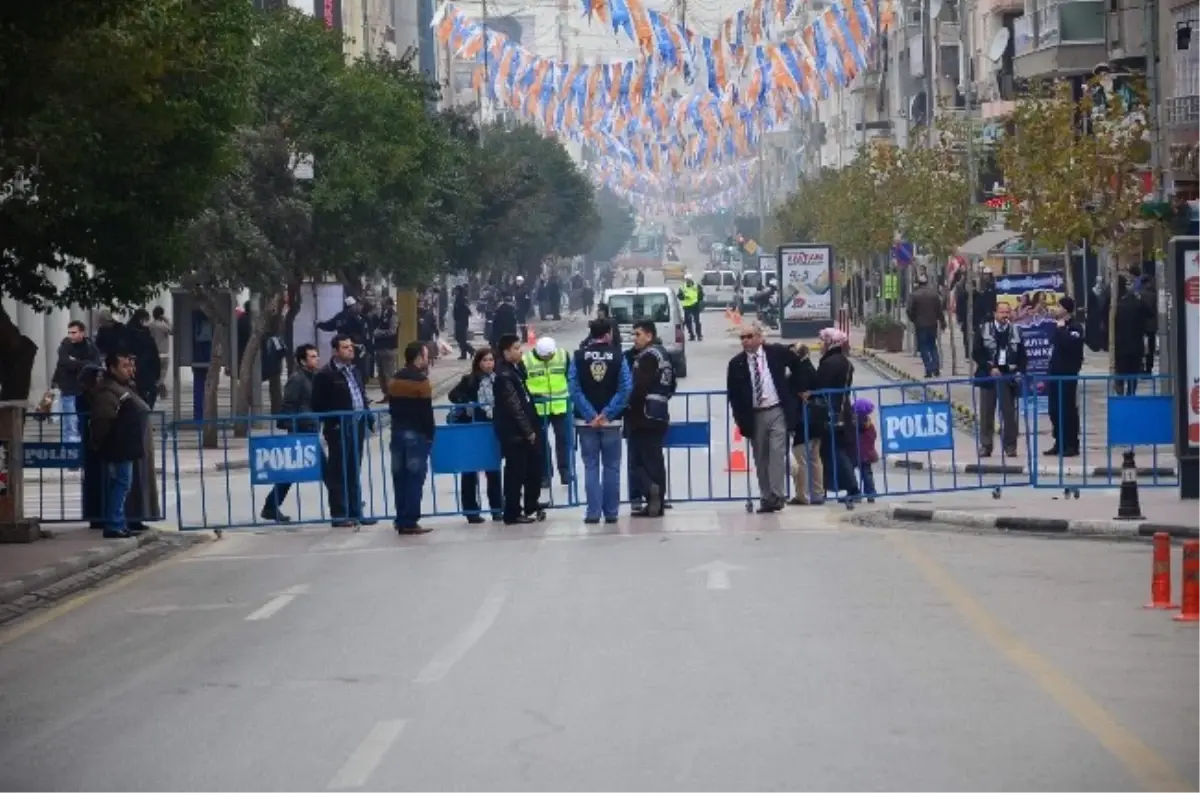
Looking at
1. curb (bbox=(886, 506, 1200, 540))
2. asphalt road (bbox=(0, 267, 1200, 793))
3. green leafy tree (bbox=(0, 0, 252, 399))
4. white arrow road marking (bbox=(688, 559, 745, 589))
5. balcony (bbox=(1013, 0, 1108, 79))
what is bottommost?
asphalt road (bbox=(0, 267, 1200, 793))

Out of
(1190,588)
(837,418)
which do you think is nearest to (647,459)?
(837,418)

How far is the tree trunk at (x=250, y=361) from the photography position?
38.4 metres

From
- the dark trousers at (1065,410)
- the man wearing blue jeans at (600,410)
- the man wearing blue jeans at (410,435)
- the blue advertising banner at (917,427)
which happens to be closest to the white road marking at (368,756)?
the man wearing blue jeans at (600,410)

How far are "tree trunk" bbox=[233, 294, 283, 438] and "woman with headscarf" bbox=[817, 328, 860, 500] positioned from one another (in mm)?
14672

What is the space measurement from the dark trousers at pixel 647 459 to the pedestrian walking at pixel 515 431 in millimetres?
885

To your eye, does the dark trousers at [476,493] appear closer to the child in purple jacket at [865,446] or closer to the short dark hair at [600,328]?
the short dark hair at [600,328]

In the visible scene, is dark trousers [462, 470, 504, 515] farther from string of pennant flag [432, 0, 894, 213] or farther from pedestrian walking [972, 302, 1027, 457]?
string of pennant flag [432, 0, 894, 213]

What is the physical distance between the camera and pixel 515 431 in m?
23.1

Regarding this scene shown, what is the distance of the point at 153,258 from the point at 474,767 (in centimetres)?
1437

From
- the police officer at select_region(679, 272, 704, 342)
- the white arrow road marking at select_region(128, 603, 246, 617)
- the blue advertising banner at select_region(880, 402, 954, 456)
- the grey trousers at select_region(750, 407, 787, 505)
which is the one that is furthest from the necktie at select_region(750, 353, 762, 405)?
the police officer at select_region(679, 272, 704, 342)

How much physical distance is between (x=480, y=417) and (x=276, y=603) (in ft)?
23.3

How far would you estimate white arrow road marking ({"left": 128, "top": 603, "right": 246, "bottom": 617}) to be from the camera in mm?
17312

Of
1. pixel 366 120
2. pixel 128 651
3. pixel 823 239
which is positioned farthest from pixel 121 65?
pixel 823 239

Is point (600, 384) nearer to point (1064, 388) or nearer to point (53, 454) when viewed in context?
point (53, 454)
